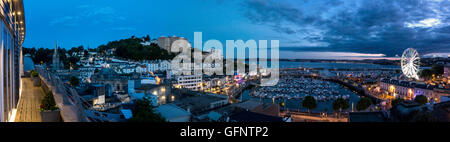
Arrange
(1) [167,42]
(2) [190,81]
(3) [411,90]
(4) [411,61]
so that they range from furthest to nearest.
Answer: (1) [167,42], (2) [190,81], (4) [411,61], (3) [411,90]

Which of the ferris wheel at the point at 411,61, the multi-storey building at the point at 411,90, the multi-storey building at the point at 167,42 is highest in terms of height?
the multi-storey building at the point at 167,42

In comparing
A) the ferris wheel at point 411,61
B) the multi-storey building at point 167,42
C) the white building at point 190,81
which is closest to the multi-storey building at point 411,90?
the ferris wheel at point 411,61

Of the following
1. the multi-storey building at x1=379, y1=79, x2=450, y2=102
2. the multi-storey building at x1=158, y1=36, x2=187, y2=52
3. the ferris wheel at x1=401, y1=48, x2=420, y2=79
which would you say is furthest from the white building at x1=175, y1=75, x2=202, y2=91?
the multi-storey building at x1=158, y1=36, x2=187, y2=52

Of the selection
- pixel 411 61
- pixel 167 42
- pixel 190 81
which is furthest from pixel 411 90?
pixel 167 42

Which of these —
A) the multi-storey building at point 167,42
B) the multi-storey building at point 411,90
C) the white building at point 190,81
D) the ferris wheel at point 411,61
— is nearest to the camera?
the multi-storey building at point 411,90

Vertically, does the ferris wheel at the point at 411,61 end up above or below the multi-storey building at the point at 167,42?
below

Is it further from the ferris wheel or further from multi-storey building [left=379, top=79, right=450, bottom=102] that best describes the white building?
the ferris wheel

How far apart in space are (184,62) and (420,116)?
3651 centimetres

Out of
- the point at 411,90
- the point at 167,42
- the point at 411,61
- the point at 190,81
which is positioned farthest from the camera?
the point at 167,42

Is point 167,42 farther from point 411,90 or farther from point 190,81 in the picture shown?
point 411,90

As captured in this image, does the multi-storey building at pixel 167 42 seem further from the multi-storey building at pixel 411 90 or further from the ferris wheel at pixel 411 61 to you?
the ferris wheel at pixel 411 61

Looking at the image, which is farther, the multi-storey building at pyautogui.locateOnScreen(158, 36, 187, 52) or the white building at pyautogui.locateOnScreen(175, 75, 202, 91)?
the multi-storey building at pyautogui.locateOnScreen(158, 36, 187, 52)
